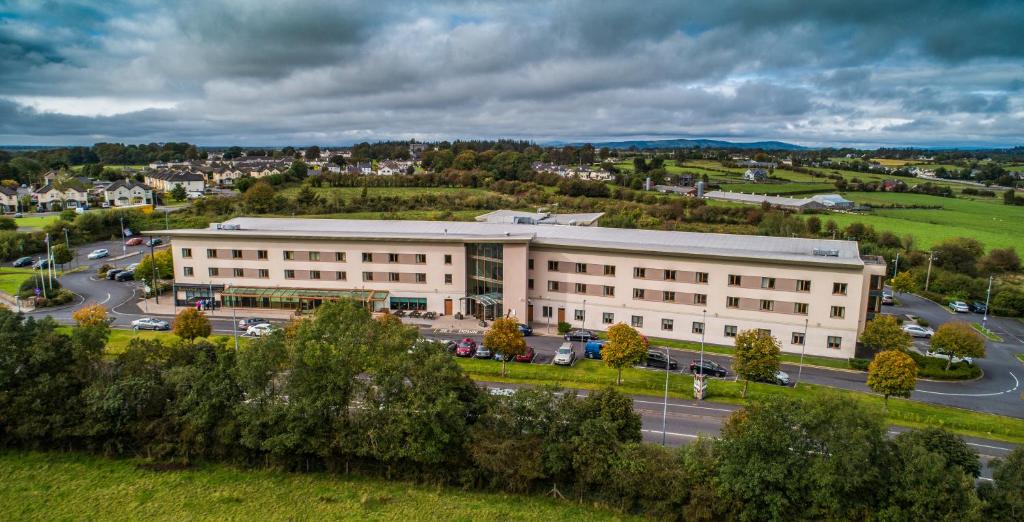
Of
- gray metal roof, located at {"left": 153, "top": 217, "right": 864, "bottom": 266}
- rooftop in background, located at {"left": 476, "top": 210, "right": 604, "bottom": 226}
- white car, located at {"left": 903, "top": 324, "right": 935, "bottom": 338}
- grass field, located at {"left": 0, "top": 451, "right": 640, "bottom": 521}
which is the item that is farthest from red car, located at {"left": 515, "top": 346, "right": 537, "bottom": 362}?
white car, located at {"left": 903, "top": 324, "right": 935, "bottom": 338}

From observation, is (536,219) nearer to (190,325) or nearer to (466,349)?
(466,349)

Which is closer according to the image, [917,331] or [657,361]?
[657,361]

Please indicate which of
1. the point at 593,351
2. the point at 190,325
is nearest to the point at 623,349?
the point at 593,351

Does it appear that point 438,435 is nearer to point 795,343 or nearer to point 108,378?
point 108,378

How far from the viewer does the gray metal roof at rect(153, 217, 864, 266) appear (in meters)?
48.7

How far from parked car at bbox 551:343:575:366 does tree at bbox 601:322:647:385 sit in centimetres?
414

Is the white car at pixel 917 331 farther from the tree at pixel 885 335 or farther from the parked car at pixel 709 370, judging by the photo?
the parked car at pixel 709 370

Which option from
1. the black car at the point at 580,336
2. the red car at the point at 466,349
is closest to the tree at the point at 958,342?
the black car at the point at 580,336

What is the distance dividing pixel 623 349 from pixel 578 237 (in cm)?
1989

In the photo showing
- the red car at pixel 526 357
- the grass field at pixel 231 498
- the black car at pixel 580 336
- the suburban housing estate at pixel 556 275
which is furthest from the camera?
the black car at pixel 580 336

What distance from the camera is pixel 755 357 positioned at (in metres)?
36.2

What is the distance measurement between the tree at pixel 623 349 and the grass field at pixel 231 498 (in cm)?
1328

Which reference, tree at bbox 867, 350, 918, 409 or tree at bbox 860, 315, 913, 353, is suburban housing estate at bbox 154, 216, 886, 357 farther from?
tree at bbox 867, 350, 918, 409

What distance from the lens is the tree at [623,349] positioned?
1502 inches
